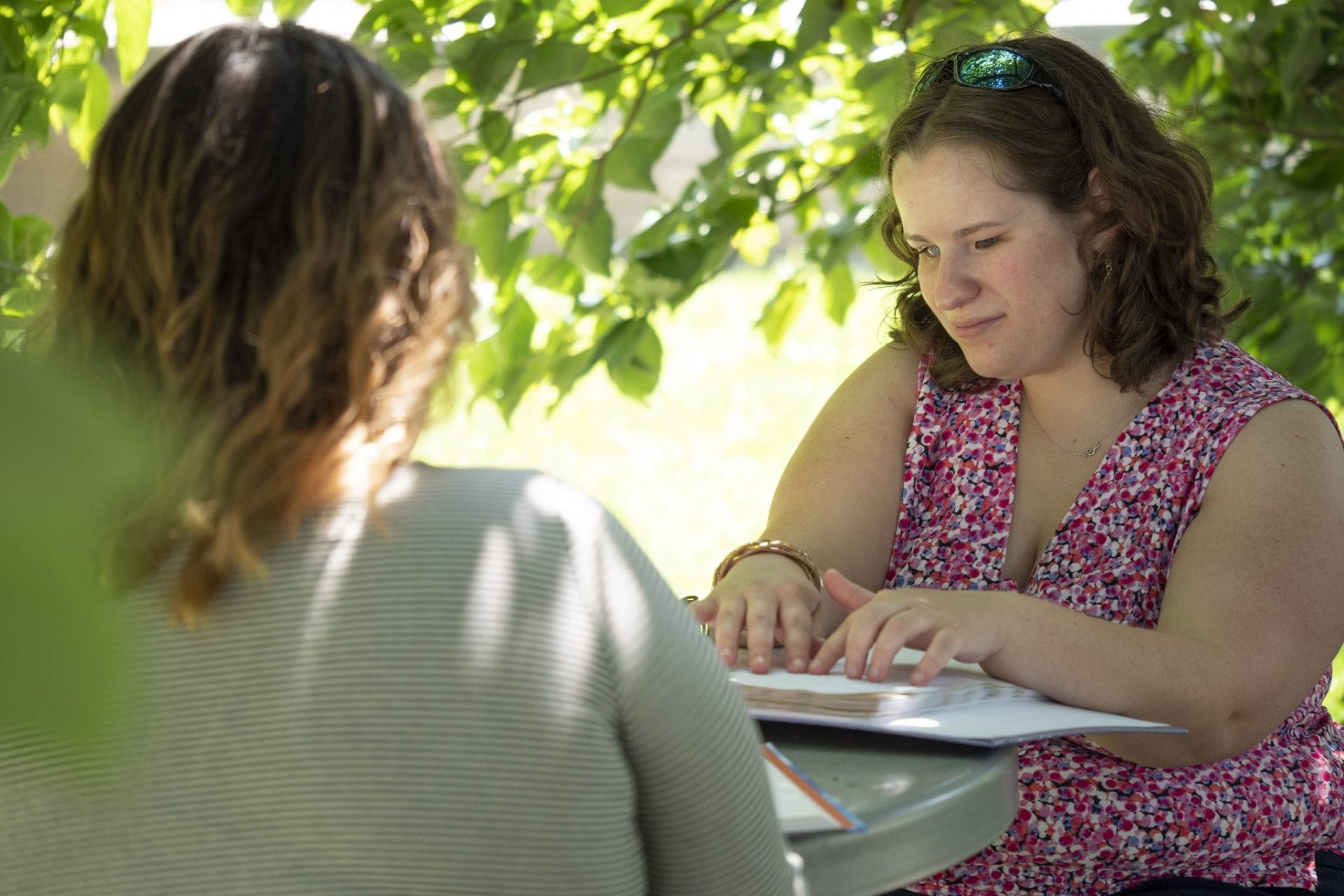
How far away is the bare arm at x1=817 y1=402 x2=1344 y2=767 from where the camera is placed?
4.86 feet

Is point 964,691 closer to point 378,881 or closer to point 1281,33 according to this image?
point 378,881

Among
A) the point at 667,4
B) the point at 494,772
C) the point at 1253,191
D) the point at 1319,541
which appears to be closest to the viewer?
the point at 494,772

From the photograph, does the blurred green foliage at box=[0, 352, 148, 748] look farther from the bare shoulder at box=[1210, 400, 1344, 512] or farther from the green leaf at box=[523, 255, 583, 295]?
the green leaf at box=[523, 255, 583, 295]

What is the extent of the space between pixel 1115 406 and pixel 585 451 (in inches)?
199

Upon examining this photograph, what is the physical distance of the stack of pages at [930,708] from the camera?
4.23 feet

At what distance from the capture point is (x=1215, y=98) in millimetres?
3443

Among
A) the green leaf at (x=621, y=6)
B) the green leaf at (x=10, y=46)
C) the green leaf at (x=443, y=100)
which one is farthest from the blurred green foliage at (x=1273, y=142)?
the green leaf at (x=10, y=46)

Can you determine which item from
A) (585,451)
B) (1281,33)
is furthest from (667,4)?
(585,451)

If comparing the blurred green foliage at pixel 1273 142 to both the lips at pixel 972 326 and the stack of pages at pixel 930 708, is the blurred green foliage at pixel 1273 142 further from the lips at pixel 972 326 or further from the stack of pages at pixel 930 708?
the stack of pages at pixel 930 708

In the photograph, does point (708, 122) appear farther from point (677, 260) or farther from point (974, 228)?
point (974, 228)

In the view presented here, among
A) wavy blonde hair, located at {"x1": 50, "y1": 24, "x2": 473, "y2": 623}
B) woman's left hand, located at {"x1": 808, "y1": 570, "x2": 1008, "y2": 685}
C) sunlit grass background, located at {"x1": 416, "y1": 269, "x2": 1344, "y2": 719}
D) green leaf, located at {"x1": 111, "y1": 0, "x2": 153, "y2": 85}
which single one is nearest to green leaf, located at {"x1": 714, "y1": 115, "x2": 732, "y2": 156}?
green leaf, located at {"x1": 111, "y1": 0, "x2": 153, "y2": 85}

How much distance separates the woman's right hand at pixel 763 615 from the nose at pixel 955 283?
1.38 ft

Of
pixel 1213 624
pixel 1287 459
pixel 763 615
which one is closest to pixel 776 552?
pixel 763 615

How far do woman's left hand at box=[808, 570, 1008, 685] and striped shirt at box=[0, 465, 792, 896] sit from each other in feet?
1.63
